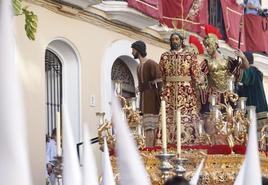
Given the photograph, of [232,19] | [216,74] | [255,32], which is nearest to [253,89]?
[216,74]

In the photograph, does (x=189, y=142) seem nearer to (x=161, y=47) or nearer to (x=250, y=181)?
(x=250, y=181)

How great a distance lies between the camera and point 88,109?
44.6 ft

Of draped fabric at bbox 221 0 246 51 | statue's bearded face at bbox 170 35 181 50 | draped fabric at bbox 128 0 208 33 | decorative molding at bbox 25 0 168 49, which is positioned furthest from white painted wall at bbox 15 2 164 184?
draped fabric at bbox 221 0 246 51

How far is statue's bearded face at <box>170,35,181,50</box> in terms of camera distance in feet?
32.3

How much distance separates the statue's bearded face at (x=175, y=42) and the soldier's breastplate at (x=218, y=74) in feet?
2.50

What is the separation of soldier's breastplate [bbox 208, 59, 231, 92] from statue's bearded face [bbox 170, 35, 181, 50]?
30.0 inches

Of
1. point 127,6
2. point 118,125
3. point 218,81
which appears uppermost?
point 127,6

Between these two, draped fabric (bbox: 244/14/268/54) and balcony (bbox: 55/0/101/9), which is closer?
balcony (bbox: 55/0/101/9)

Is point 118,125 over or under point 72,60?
under

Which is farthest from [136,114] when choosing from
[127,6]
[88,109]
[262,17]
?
[262,17]

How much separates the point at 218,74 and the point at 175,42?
0.90m

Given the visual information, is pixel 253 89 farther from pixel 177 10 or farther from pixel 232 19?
pixel 232 19

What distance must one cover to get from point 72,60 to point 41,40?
122cm

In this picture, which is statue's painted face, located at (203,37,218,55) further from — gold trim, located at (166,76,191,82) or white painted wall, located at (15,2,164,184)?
white painted wall, located at (15,2,164,184)
